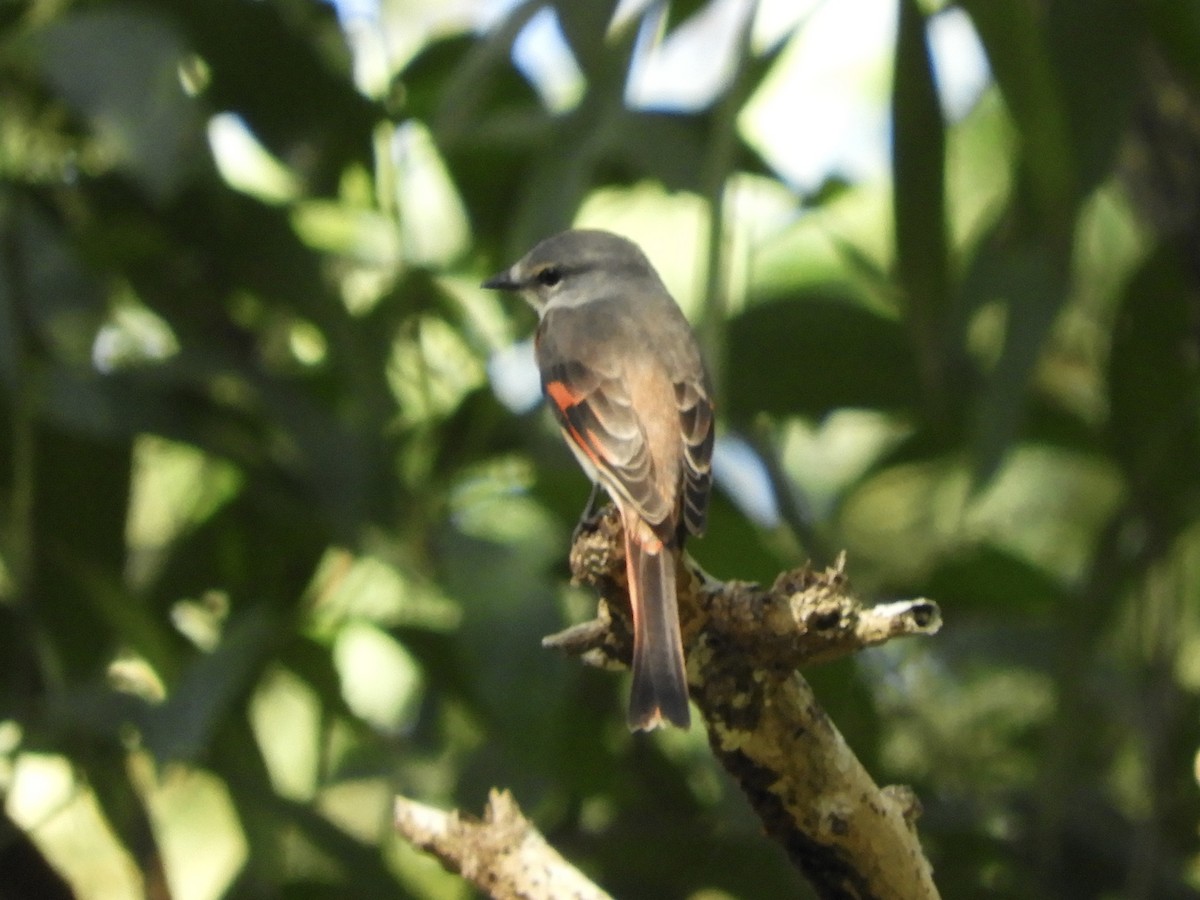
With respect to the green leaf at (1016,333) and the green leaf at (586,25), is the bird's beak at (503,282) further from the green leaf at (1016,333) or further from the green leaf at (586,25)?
the green leaf at (1016,333)

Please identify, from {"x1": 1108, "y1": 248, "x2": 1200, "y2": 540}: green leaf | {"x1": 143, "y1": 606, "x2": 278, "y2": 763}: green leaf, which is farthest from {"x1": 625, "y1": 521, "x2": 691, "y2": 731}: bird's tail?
{"x1": 1108, "y1": 248, "x2": 1200, "y2": 540}: green leaf

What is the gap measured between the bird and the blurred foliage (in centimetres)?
19

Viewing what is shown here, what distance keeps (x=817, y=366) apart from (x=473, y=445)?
3.01 feet

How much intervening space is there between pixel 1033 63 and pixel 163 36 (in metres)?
1.83

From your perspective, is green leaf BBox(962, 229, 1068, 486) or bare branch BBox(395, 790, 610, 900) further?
green leaf BBox(962, 229, 1068, 486)

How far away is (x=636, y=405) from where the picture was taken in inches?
151

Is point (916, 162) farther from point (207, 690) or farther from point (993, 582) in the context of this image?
point (207, 690)

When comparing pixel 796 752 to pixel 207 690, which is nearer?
pixel 796 752

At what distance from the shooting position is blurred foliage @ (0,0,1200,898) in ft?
13.5

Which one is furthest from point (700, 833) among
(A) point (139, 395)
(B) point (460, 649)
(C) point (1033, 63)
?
(C) point (1033, 63)

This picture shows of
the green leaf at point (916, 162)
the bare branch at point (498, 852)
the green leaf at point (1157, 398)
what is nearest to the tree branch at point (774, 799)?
the bare branch at point (498, 852)

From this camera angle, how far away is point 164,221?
493 centimetres

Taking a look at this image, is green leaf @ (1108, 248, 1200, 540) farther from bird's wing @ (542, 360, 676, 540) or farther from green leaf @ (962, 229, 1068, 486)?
bird's wing @ (542, 360, 676, 540)

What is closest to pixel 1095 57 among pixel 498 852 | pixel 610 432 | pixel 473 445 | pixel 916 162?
pixel 916 162
